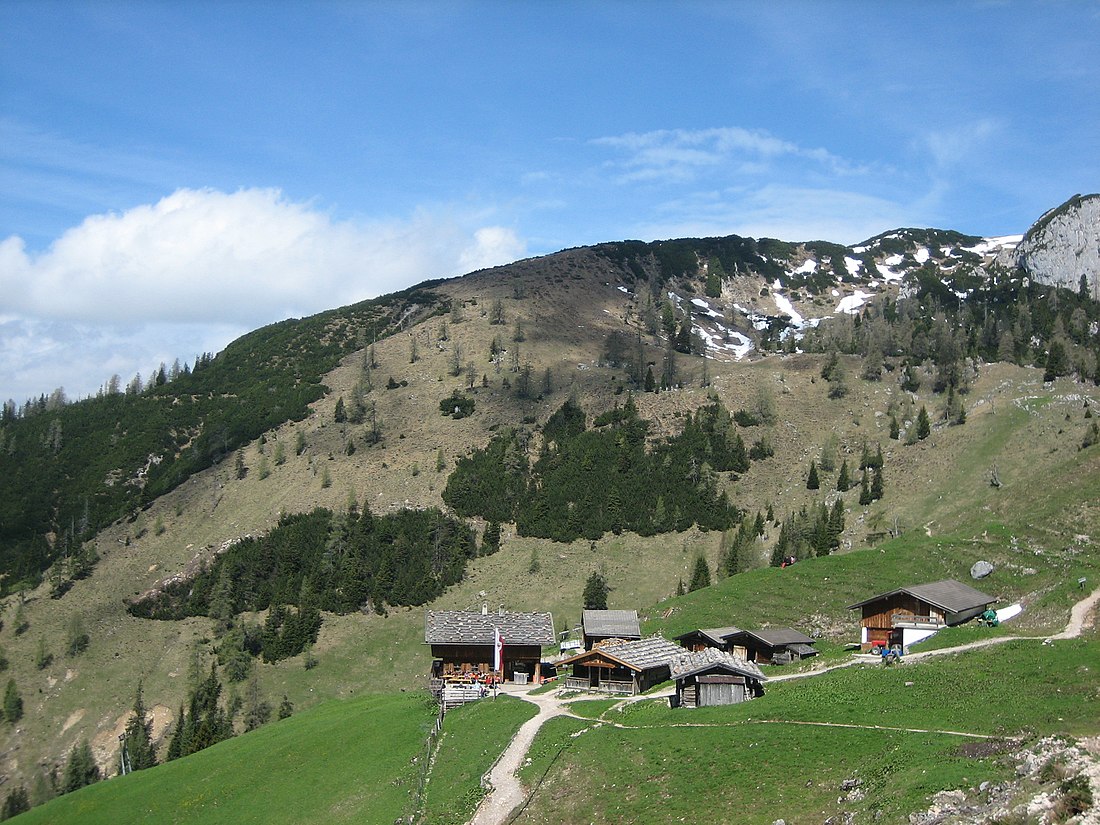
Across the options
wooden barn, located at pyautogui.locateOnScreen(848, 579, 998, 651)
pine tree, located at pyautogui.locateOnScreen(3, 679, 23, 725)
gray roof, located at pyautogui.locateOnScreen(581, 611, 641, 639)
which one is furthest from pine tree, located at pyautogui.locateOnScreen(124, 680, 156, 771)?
wooden barn, located at pyautogui.locateOnScreen(848, 579, 998, 651)

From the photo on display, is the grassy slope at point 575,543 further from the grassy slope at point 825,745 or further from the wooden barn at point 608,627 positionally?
the grassy slope at point 825,745

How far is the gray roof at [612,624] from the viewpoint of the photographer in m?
70.3

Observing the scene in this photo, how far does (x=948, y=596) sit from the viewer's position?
57.5m

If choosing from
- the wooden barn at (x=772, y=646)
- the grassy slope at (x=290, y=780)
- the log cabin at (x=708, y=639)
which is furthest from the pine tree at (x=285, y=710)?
the wooden barn at (x=772, y=646)

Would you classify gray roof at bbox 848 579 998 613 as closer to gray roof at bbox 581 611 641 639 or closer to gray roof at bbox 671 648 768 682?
gray roof at bbox 671 648 768 682

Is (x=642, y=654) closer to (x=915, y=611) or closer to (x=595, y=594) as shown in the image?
(x=915, y=611)

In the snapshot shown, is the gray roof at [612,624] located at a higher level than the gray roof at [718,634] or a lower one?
lower

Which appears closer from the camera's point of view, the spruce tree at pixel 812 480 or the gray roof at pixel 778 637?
the gray roof at pixel 778 637

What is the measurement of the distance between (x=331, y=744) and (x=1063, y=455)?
325 ft

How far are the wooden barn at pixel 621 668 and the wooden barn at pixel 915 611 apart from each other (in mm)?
13664

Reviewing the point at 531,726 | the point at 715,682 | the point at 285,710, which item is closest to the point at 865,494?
the point at 285,710

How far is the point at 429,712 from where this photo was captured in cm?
5509

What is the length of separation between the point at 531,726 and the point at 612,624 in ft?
85.4

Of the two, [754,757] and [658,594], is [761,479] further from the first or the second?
[754,757]
